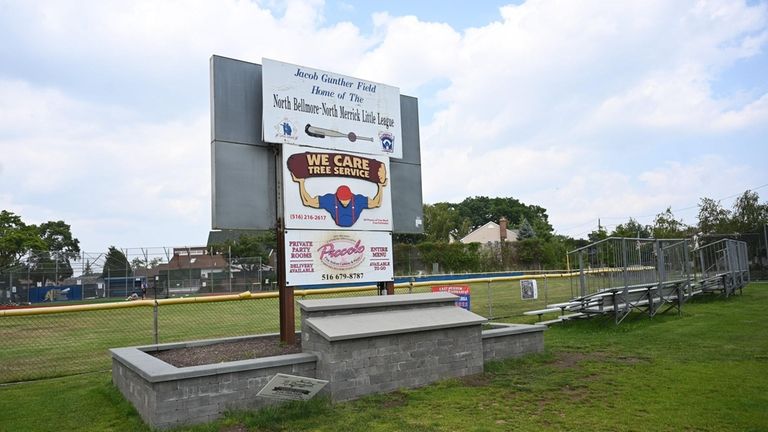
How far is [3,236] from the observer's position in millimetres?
51688

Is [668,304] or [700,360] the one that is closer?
[700,360]

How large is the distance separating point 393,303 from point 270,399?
86.9 inches

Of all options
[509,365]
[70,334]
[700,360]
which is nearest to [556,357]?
[509,365]

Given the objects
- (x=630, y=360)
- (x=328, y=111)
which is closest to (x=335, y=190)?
(x=328, y=111)

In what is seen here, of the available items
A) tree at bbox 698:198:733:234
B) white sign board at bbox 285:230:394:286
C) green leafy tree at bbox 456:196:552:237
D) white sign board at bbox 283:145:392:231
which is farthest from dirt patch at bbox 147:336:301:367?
green leafy tree at bbox 456:196:552:237

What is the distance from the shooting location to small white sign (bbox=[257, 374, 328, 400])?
5.55 m

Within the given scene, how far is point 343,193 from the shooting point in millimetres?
8664

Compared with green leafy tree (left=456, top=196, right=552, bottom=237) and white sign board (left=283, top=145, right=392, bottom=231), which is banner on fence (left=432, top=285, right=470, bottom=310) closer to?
white sign board (left=283, top=145, right=392, bottom=231)

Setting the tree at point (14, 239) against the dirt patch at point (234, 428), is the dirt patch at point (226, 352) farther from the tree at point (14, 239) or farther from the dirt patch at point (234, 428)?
the tree at point (14, 239)

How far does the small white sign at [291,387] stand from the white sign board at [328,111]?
3833 millimetres

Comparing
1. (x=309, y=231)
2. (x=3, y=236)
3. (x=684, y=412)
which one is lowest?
(x=684, y=412)

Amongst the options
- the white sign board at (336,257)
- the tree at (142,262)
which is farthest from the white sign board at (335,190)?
the tree at (142,262)

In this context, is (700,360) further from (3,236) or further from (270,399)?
(3,236)

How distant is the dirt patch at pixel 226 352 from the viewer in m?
7.05
